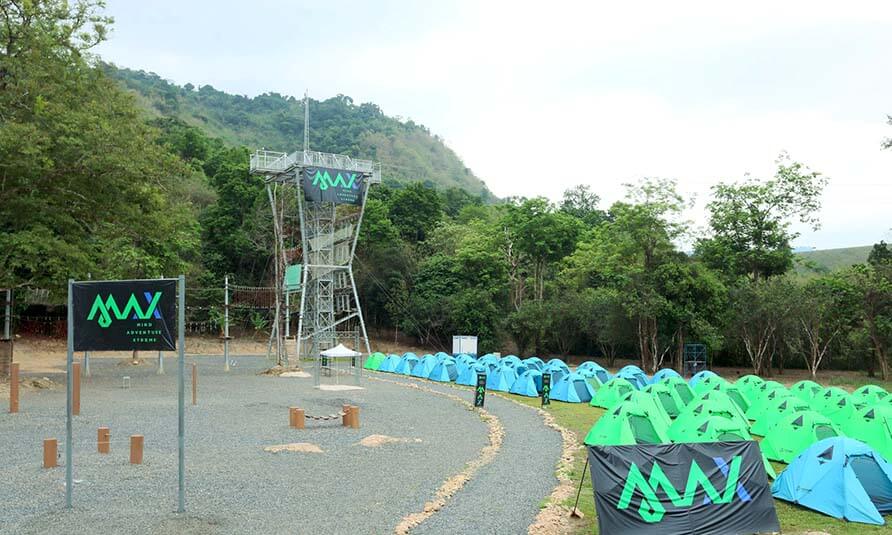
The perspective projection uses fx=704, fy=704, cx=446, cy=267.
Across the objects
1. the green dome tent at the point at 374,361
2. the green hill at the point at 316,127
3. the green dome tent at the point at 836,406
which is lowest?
the green dome tent at the point at 374,361

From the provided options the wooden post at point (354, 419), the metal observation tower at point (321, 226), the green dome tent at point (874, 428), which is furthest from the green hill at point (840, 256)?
the wooden post at point (354, 419)

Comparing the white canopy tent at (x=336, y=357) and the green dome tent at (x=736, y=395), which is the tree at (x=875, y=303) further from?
the white canopy tent at (x=336, y=357)

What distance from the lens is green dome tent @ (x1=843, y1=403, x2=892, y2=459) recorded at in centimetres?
1506

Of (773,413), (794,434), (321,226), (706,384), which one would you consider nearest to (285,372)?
(321,226)

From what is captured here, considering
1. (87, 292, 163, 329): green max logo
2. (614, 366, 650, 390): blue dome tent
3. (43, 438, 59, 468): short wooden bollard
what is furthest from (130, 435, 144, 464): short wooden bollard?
(614, 366, 650, 390): blue dome tent

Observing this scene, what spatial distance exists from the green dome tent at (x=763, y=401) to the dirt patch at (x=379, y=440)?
34.1 ft

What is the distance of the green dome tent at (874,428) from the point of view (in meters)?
15.1

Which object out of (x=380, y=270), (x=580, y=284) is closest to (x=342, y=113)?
(x=380, y=270)

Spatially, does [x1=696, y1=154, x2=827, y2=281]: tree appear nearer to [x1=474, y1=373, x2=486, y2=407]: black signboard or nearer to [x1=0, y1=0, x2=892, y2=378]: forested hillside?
[x1=0, y1=0, x2=892, y2=378]: forested hillside

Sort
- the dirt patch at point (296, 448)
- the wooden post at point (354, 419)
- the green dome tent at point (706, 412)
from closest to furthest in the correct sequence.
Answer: the dirt patch at point (296, 448)
the green dome tent at point (706, 412)
the wooden post at point (354, 419)

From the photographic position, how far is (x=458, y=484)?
1177 centimetres

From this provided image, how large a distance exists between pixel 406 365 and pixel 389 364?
211cm

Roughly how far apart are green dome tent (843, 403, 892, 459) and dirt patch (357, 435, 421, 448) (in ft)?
32.6

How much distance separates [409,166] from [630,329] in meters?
105
